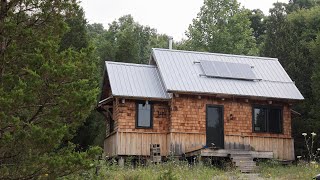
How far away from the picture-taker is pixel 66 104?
9.95 m

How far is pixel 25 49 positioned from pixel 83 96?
1882 millimetres

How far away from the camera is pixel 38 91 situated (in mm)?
9922

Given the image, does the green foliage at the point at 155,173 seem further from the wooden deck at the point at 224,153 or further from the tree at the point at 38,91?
the tree at the point at 38,91

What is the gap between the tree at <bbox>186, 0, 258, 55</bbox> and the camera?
44.8 meters

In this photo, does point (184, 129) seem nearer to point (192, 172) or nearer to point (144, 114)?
point (144, 114)

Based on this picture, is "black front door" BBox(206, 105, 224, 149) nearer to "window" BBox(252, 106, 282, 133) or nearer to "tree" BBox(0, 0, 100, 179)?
"window" BBox(252, 106, 282, 133)

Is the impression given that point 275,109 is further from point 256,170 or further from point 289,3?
point 289,3

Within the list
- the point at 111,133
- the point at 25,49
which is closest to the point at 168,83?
the point at 111,133

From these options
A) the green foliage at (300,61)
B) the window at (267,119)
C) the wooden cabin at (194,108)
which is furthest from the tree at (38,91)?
the green foliage at (300,61)

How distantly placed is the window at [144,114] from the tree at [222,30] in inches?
890

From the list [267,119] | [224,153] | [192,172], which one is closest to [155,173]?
[192,172]

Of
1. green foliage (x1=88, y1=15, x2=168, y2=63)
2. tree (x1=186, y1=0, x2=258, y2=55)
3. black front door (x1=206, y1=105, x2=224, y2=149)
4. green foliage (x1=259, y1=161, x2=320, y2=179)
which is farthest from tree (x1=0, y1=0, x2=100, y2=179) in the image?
tree (x1=186, y1=0, x2=258, y2=55)

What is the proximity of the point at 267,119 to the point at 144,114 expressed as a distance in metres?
6.03

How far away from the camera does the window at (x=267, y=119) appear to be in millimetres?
23547
